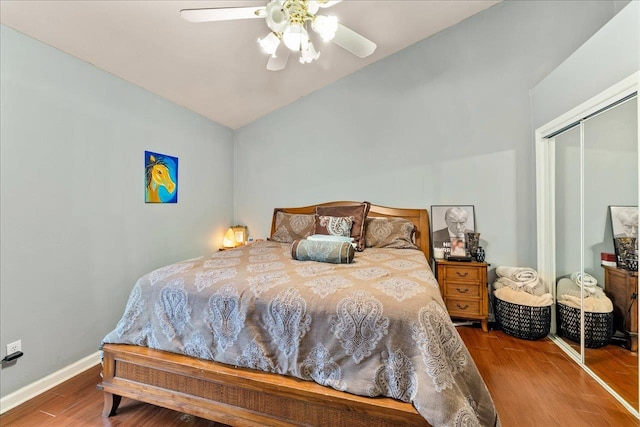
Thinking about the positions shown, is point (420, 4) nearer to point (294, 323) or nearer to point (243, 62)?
point (243, 62)

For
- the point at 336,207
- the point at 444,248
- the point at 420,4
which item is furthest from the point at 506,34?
the point at 336,207

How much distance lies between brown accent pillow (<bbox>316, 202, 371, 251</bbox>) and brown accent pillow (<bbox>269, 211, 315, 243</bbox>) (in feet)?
0.57

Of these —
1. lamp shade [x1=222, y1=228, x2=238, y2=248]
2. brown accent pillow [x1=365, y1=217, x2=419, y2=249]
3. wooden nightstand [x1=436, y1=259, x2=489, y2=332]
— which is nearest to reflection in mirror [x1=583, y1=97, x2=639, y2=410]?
wooden nightstand [x1=436, y1=259, x2=489, y2=332]

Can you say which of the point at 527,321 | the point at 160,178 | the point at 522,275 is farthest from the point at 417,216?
the point at 160,178

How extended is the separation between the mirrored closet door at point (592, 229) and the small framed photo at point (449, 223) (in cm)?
62

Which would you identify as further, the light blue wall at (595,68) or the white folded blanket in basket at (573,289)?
the white folded blanket in basket at (573,289)

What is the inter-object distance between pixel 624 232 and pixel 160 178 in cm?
373

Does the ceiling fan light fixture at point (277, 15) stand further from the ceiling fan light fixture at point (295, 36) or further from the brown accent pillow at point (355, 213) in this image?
the brown accent pillow at point (355, 213)

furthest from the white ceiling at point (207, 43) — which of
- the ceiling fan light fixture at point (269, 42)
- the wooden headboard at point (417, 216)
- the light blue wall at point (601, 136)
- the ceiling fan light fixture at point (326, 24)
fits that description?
the wooden headboard at point (417, 216)

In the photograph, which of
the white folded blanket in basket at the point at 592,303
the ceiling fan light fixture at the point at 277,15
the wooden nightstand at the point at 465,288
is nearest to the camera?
the ceiling fan light fixture at the point at 277,15

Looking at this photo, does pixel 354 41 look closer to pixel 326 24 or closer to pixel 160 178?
pixel 326 24

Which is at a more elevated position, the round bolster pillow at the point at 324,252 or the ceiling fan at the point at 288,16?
the ceiling fan at the point at 288,16

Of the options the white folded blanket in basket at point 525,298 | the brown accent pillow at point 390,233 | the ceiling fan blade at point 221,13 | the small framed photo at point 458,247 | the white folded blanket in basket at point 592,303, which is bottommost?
the white folded blanket in basket at point 525,298

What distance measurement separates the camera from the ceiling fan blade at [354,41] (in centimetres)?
183
